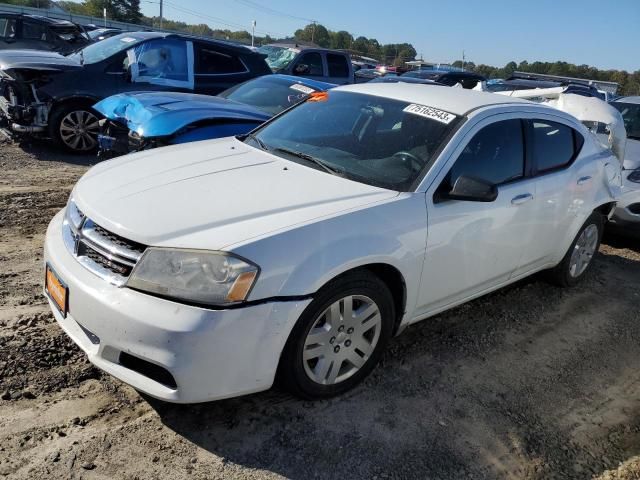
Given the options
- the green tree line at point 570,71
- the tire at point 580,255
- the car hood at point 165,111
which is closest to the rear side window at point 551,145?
the tire at point 580,255

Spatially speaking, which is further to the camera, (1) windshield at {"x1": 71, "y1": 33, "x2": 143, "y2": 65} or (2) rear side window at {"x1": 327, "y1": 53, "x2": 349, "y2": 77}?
(2) rear side window at {"x1": 327, "y1": 53, "x2": 349, "y2": 77}

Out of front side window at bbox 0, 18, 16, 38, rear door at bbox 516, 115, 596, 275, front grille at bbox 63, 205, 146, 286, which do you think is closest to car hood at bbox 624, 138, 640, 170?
rear door at bbox 516, 115, 596, 275

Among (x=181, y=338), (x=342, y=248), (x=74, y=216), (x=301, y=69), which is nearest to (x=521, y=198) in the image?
(x=342, y=248)

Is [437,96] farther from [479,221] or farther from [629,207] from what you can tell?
[629,207]

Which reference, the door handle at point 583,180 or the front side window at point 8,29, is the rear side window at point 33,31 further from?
the door handle at point 583,180

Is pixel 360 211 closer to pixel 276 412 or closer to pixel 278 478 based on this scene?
pixel 276 412

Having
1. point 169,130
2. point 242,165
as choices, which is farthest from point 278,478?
point 169,130

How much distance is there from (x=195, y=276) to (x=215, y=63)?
7.29m

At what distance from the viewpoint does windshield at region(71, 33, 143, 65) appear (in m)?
8.05

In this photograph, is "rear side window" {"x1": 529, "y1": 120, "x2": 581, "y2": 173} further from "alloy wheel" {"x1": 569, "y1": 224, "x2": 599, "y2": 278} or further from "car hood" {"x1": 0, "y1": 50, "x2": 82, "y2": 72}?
"car hood" {"x1": 0, "y1": 50, "x2": 82, "y2": 72}

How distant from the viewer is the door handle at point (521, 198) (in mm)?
3564

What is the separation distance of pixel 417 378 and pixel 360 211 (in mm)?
1136

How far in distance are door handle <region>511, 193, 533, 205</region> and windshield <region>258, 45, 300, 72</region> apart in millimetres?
9463

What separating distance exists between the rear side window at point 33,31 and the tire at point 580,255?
1413cm
